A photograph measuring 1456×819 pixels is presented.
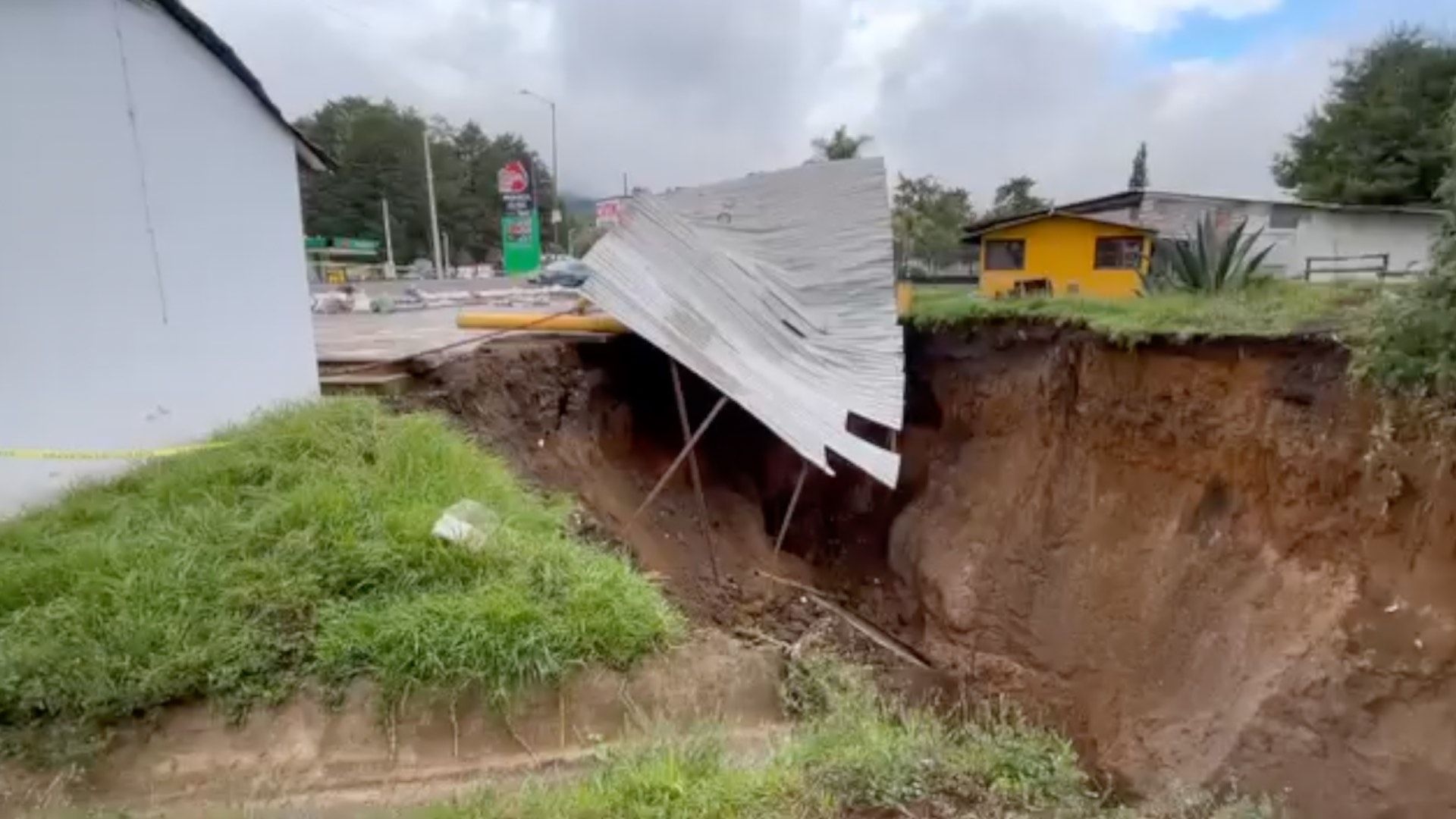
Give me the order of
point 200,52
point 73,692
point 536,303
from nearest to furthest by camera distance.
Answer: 1. point 73,692
2. point 200,52
3. point 536,303

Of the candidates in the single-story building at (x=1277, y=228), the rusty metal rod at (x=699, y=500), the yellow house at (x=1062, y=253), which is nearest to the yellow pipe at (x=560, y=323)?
the rusty metal rod at (x=699, y=500)

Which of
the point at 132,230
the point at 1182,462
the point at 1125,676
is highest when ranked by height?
the point at 132,230

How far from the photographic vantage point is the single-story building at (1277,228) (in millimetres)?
18688

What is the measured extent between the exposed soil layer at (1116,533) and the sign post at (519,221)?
23.4 metres

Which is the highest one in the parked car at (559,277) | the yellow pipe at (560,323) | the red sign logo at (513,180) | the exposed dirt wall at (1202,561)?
the red sign logo at (513,180)

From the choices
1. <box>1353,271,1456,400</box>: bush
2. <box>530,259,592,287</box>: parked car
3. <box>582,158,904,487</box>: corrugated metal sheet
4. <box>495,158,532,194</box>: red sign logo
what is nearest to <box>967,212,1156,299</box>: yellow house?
<box>582,158,904,487</box>: corrugated metal sheet

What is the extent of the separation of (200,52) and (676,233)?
4.67 metres

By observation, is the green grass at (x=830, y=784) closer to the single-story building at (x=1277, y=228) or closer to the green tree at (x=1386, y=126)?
the single-story building at (x=1277, y=228)

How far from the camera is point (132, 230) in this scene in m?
5.12

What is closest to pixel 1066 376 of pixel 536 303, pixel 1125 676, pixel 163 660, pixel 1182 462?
pixel 1182 462

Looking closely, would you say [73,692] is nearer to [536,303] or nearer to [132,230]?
[132,230]

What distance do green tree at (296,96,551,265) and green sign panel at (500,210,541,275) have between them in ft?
36.1

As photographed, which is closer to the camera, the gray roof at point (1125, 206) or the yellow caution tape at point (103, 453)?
the yellow caution tape at point (103, 453)

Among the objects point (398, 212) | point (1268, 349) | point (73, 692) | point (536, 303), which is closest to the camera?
point (73, 692)
